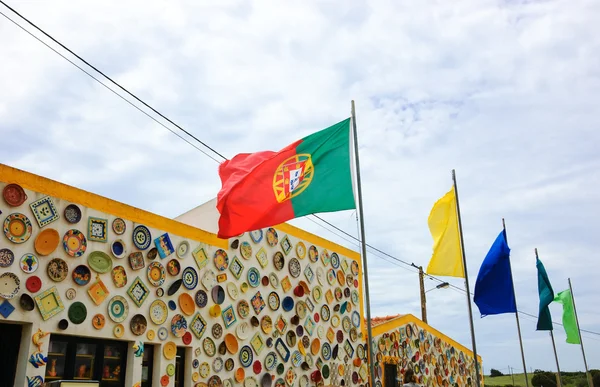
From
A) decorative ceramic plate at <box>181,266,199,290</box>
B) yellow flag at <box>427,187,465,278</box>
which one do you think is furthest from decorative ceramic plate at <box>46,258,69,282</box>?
yellow flag at <box>427,187,465,278</box>

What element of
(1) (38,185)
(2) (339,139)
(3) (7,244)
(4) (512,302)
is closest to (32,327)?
(3) (7,244)

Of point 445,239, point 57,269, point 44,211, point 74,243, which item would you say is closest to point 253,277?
point 445,239

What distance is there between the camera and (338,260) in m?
17.2

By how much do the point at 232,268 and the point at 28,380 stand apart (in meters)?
5.33

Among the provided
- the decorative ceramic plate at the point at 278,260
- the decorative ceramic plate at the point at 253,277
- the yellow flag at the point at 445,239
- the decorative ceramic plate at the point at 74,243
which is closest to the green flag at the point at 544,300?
the yellow flag at the point at 445,239

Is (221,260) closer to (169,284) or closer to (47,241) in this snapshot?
(169,284)

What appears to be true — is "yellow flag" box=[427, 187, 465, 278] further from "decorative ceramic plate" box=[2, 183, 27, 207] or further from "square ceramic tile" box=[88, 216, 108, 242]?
"decorative ceramic plate" box=[2, 183, 27, 207]

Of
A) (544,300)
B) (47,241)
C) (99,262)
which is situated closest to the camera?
(47,241)

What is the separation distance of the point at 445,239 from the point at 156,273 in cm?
669

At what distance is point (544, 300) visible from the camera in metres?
18.0

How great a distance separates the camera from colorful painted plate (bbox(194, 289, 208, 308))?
40.3ft

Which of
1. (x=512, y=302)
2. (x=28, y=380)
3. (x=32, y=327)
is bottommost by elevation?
(x=28, y=380)

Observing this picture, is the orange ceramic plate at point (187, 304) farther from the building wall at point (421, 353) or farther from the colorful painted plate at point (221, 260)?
the building wall at point (421, 353)

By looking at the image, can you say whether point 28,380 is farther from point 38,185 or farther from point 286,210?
point 286,210
